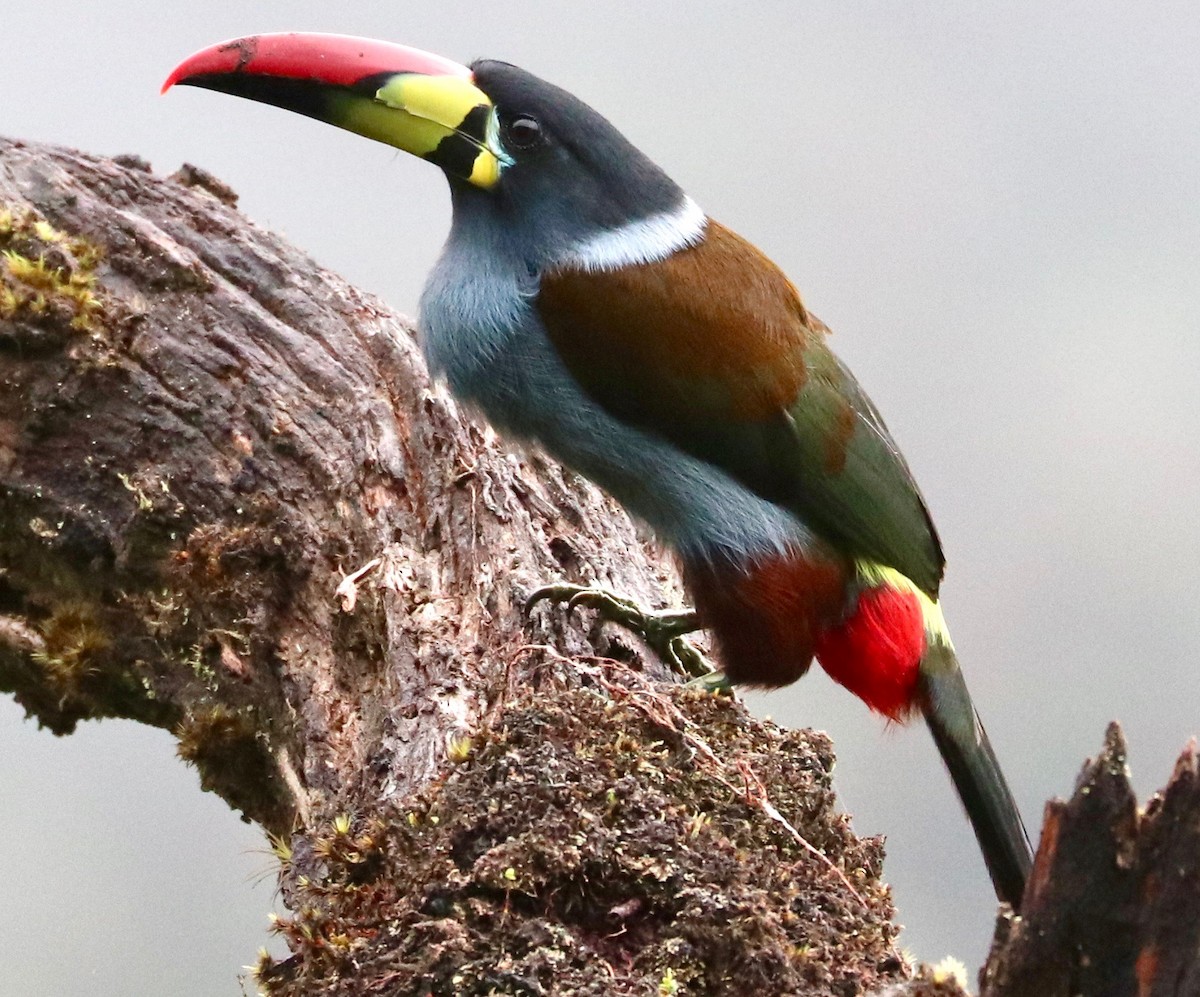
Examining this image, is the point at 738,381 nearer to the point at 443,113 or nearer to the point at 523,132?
the point at 523,132

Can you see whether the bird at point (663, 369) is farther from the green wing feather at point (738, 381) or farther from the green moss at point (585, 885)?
the green moss at point (585, 885)

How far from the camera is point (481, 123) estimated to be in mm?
3514

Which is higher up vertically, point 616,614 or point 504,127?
point 504,127

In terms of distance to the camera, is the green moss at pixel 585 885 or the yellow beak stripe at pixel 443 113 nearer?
the green moss at pixel 585 885

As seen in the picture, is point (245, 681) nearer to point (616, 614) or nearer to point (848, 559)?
point (616, 614)

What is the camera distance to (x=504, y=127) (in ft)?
11.6

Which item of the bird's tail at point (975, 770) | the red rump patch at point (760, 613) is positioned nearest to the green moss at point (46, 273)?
the red rump patch at point (760, 613)

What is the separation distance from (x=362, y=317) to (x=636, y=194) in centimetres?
121

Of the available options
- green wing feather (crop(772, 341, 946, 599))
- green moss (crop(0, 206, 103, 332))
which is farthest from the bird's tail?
green moss (crop(0, 206, 103, 332))

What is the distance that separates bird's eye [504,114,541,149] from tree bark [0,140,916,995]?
91cm

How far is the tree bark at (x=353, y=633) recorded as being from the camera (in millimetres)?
2410

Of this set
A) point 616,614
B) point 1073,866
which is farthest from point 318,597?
point 1073,866

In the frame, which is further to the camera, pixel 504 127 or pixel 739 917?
pixel 504 127

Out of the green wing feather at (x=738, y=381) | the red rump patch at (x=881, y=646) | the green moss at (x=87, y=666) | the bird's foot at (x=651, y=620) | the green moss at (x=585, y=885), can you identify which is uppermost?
the green wing feather at (x=738, y=381)
